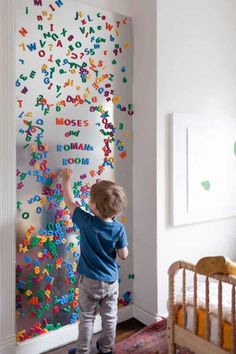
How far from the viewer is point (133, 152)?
251cm

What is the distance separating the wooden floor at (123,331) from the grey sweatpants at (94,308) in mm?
187

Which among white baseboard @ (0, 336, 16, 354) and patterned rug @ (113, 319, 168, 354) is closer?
white baseboard @ (0, 336, 16, 354)

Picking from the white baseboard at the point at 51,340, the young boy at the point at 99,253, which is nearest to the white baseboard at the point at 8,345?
the white baseboard at the point at 51,340

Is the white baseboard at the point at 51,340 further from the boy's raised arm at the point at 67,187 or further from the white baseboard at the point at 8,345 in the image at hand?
the boy's raised arm at the point at 67,187

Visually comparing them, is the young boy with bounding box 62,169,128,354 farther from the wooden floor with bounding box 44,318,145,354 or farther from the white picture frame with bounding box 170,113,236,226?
the white picture frame with bounding box 170,113,236,226

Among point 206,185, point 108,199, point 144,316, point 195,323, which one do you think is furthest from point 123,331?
point 206,185

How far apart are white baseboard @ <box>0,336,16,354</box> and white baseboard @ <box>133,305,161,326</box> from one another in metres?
0.88

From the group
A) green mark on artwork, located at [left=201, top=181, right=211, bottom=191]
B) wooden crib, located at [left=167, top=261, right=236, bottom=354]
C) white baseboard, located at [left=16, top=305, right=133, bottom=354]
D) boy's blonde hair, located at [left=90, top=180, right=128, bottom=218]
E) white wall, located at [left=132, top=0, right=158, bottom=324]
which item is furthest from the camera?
green mark on artwork, located at [left=201, top=181, right=211, bottom=191]

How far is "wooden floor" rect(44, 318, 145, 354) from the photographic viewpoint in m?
2.13

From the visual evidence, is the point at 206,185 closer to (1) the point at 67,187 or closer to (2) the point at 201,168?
(2) the point at 201,168

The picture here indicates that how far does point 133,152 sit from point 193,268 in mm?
1011

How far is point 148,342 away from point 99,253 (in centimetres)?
72

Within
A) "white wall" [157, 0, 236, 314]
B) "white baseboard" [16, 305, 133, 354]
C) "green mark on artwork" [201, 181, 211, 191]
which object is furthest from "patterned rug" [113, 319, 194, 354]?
"green mark on artwork" [201, 181, 211, 191]

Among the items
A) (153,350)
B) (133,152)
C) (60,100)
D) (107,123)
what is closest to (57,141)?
(60,100)
